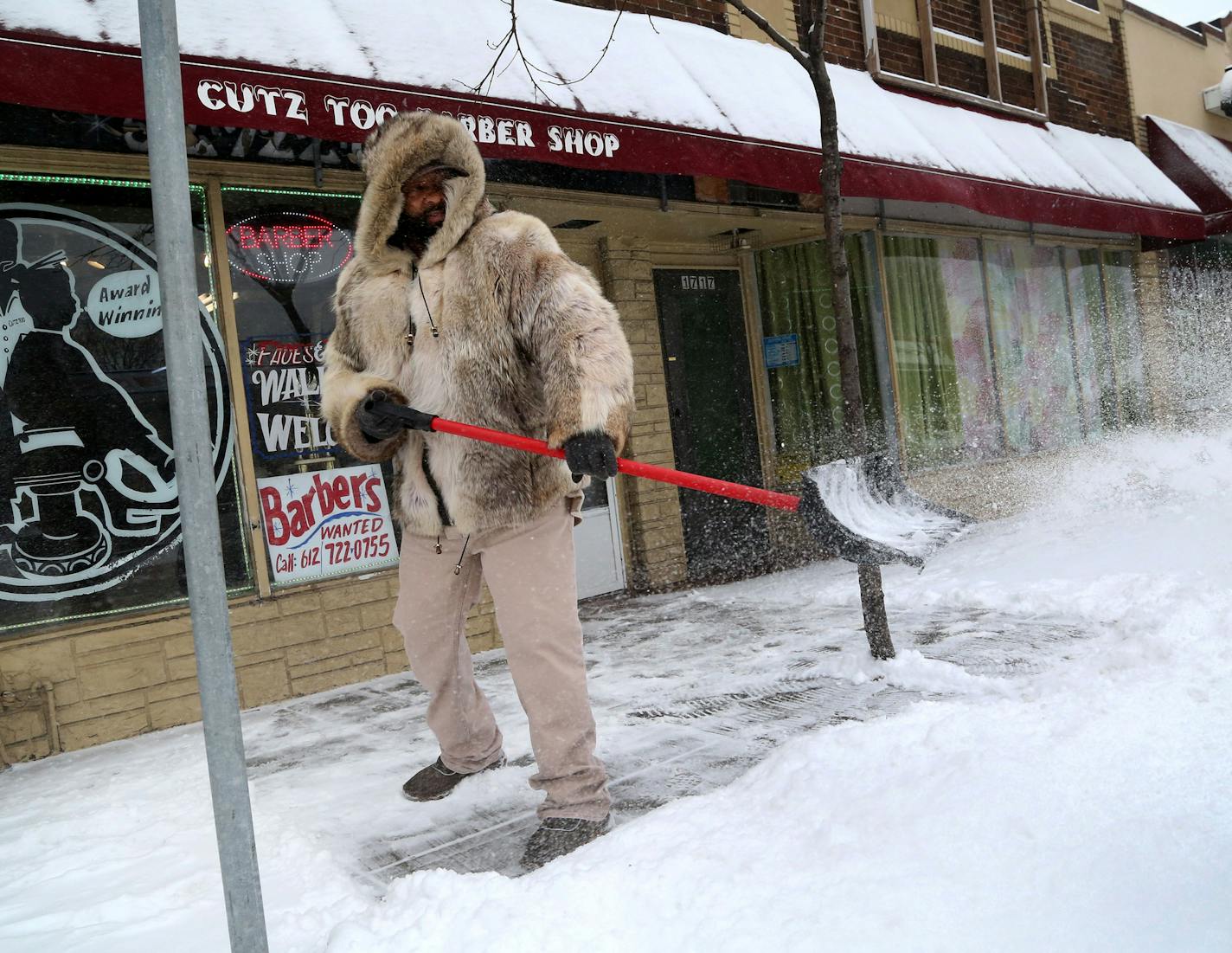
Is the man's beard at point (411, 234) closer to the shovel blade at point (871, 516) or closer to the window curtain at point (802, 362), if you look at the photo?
the shovel blade at point (871, 516)

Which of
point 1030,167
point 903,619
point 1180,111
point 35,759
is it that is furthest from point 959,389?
point 35,759

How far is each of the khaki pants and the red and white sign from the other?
2040mm

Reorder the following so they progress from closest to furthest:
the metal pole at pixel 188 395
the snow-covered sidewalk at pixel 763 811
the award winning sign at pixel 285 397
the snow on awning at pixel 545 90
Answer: the metal pole at pixel 188 395 < the snow-covered sidewalk at pixel 763 811 < the snow on awning at pixel 545 90 < the award winning sign at pixel 285 397

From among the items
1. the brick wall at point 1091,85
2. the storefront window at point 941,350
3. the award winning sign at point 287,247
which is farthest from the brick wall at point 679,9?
the brick wall at point 1091,85

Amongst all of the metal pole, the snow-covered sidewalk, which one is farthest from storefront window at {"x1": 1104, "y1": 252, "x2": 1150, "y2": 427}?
the metal pole

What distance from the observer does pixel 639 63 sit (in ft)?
19.1

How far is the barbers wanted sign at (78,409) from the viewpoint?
428 centimetres

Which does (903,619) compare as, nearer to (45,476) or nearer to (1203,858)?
(1203,858)

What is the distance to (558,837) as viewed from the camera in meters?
2.79

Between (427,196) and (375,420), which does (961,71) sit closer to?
(427,196)

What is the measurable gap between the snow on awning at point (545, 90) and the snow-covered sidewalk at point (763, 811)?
247 cm

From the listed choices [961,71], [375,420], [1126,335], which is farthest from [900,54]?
[375,420]

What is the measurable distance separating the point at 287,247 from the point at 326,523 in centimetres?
141

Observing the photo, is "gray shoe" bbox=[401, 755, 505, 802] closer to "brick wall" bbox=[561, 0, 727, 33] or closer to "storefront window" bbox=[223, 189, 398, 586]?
"storefront window" bbox=[223, 189, 398, 586]
